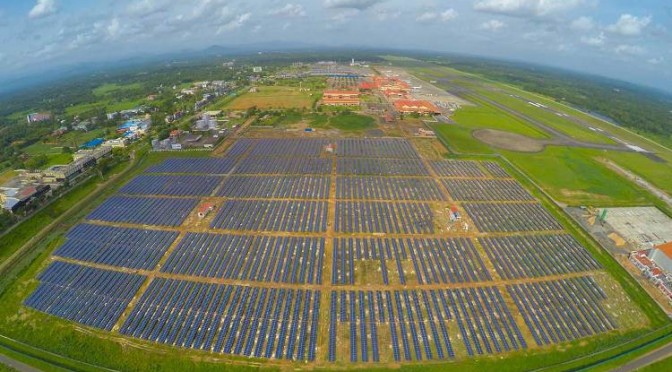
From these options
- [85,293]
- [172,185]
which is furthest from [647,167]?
[85,293]

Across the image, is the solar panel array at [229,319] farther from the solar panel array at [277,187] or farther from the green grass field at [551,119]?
the green grass field at [551,119]

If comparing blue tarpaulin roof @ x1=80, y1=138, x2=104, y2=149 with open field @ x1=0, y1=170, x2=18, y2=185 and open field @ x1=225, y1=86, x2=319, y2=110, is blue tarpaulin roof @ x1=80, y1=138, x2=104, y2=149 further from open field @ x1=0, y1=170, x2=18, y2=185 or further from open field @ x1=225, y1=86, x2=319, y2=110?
open field @ x1=225, y1=86, x2=319, y2=110

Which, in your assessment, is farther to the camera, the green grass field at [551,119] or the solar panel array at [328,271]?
the green grass field at [551,119]

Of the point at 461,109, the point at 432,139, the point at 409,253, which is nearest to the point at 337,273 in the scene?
the point at 409,253

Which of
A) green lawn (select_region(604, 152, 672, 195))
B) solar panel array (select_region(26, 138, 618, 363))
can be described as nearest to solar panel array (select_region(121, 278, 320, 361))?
solar panel array (select_region(26, 138, 618, 363))

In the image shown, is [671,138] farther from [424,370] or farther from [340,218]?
[424,370]

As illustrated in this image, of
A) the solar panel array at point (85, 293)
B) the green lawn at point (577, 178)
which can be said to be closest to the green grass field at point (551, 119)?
the green lawn at point (577, 178)

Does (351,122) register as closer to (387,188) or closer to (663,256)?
(387,188)
